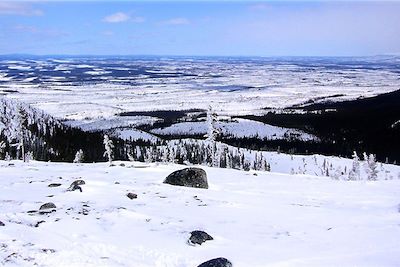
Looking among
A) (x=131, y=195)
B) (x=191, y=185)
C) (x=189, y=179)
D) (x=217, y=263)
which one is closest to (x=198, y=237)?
(x=217, y=263)

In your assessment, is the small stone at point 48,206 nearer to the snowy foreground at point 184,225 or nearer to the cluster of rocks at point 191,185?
the cluster of rocks at point 191,185

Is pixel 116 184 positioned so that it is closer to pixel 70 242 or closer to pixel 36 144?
pixel 70 242

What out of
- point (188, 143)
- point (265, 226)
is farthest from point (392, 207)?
point (188, 143)

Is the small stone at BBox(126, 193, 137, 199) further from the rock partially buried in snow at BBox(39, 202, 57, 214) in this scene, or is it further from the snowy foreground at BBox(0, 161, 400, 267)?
the rock partially buried in snow at BBox(39, 202, 57, 214)

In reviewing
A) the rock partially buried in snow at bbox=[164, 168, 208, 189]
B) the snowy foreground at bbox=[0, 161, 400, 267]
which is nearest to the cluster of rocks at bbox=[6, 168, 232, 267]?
the rock partially buried in snow at bbox=[164, 168, 208, 189]

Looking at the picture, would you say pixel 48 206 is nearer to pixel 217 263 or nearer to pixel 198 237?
pixel 198 237

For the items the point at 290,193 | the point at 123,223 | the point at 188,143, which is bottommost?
the point at 188,143
